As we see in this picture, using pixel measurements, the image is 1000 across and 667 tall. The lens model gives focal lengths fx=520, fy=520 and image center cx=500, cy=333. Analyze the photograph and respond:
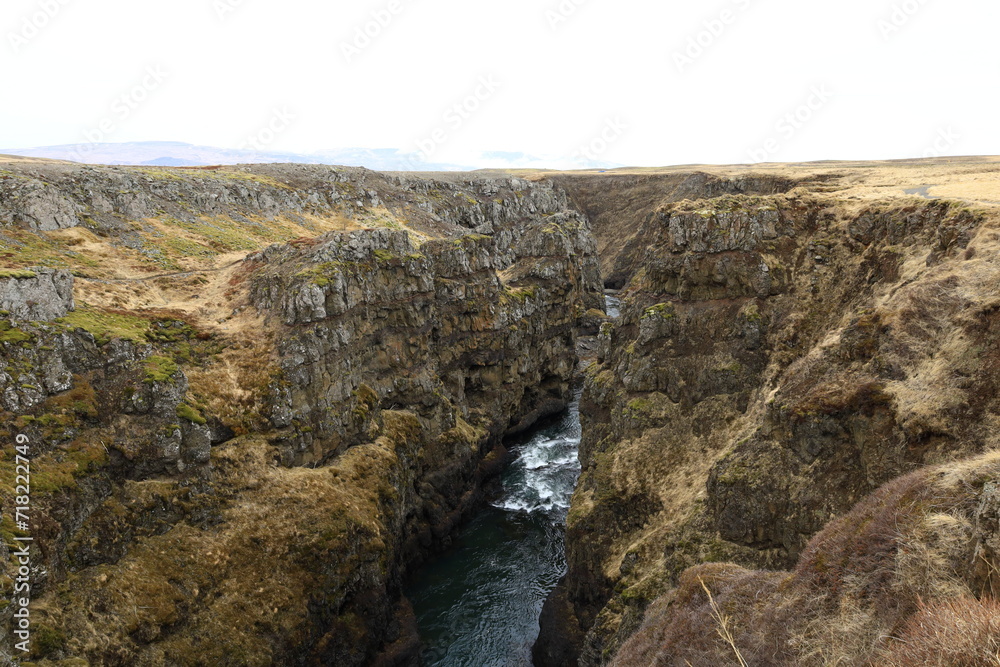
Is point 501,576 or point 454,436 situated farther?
point 454,436

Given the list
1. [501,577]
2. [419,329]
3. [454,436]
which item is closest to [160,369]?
[419,329]

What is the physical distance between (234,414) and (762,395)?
112 feet

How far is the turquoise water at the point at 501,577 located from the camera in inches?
1359

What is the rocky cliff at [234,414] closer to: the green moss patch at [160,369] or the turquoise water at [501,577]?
the green moss patch at [160,369]

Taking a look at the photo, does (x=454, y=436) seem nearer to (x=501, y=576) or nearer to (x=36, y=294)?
(x=501, y=576)

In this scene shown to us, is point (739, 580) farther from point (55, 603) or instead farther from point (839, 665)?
point (55, 603)

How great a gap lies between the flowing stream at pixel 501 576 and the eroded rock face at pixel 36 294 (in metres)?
30.0

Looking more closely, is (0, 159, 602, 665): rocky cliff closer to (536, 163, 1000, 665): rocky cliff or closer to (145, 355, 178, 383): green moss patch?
(145, 355, 178, 383): green moss patch

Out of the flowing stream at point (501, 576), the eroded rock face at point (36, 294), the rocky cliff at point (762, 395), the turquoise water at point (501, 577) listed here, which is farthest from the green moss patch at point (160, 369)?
the rocky cliff at point (762, 395)

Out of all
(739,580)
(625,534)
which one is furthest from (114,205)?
(739,580)

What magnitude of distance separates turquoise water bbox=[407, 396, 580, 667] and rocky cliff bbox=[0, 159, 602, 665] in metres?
2.51

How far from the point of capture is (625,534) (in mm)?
33031

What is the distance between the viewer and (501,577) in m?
40.8

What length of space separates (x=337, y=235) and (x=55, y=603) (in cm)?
3103
